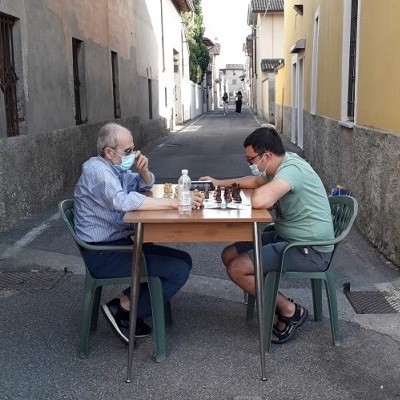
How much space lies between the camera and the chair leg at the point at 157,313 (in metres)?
3.92

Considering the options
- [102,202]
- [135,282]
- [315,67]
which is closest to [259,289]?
[135,282]

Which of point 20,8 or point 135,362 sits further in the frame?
point 20,8

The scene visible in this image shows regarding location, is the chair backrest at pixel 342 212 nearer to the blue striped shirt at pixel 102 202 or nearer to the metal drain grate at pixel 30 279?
the blue striped shirt at pixel 102 202

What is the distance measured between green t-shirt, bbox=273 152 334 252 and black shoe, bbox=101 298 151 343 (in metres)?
1.17

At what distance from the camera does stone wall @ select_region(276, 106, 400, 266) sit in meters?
5.91

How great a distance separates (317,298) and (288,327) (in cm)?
42

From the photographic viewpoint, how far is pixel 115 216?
4.08 m

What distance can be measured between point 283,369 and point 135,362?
913mm

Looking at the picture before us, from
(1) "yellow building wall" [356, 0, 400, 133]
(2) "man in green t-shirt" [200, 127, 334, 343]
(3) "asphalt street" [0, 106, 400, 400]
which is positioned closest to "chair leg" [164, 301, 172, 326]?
(3) "asphalt street" [0, 106, 400, 400]

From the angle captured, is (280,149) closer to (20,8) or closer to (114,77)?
(20,8)

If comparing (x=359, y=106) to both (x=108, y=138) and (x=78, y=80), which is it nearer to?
(x=108, y=138)

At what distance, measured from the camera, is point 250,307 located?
458 centimetres

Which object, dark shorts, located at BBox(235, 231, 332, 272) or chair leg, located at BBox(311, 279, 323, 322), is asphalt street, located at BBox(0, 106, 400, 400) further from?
dark shorts, located at BBox(235, 231, 332, 272)

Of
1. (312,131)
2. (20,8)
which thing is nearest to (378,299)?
(20,8)
